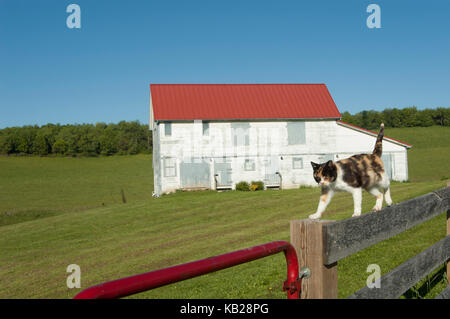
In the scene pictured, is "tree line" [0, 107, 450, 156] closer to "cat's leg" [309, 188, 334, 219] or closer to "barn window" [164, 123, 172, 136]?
"barn window" [164, 123, 172, 136]

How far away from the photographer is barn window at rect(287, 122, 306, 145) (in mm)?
33812

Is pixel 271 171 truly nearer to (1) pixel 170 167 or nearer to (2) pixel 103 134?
(1) pixel 170 167

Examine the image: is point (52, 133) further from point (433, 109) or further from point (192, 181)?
point (433, 109)

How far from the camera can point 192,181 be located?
3189cm

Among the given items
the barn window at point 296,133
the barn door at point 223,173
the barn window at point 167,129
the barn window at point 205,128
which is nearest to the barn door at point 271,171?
the barn window at point 296,133

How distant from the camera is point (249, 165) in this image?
32656mm

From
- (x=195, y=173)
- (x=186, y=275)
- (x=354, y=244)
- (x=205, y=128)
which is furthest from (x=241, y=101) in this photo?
(x=186, y=275)

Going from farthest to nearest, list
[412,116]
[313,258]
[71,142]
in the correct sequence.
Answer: [412,116], [71,142], [313,258]

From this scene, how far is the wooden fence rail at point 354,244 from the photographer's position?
8.17ft

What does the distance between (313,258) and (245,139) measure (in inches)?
1219

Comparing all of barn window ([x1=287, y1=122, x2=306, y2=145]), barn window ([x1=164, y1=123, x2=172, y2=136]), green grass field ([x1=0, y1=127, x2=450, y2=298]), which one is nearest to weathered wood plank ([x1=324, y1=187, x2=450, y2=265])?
green grass field ([x1=0, y1=127, x2=450, y2=298])

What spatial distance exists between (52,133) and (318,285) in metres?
93.8

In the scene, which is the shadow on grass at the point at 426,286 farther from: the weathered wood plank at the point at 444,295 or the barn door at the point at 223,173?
the barn door at the point at 223,173

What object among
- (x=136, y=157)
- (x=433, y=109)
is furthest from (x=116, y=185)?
(x=433, y=109)
